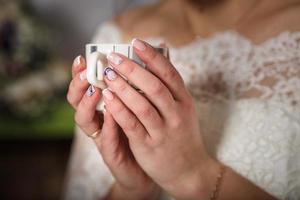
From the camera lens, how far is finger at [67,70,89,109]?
43 centimetres

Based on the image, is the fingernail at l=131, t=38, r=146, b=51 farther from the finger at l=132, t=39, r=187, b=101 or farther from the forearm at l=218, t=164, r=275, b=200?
the forearm at l=218, t=164, r=275, b=200

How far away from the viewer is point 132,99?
15.7 inches

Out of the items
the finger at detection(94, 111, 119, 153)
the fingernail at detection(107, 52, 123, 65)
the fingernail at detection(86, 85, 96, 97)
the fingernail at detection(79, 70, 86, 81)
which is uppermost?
the fingernail at detection(107, 52, 123, 65)

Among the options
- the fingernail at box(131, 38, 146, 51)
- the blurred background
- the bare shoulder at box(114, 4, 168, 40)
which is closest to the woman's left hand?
the fingernail at box(131, 38, 146, 51)

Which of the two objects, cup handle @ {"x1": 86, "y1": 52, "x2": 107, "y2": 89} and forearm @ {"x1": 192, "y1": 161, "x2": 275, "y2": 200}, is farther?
forearm @ {"x1": 192, "y1": 161, "x2": 275, "y2": 200}

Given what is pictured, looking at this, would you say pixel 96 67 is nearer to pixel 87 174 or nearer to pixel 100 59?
pixel 100 59

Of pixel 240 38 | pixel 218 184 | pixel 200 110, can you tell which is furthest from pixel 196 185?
pixel 240 38

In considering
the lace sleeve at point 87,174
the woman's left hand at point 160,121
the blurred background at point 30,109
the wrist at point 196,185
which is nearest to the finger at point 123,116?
the woman's left hand at point 160,121

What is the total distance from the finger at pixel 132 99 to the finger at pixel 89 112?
40 millimetres

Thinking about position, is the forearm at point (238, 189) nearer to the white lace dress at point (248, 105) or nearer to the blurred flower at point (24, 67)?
the white lace dress at point (248, 105)

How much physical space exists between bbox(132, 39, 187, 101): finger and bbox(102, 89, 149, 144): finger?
0.05m

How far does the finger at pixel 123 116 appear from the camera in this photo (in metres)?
0.41

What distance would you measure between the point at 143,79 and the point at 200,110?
0.25 meters

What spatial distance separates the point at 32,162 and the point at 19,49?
1.03 ft
